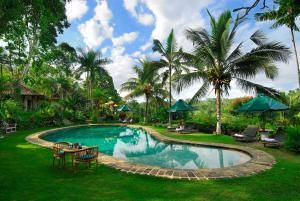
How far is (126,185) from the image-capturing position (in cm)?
554

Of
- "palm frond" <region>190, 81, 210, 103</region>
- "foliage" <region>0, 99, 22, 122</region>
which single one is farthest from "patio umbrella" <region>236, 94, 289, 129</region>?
"foliage" <region>0, 99, 22, 122</region>

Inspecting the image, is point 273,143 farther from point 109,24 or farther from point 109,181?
point 109,24

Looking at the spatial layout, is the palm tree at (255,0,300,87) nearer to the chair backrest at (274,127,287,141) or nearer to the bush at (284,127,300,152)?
the chair backrest at (274,127,287,141)

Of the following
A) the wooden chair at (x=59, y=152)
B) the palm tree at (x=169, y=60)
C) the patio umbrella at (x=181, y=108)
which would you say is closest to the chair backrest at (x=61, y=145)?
the wooden chair at (x=59, y=152)

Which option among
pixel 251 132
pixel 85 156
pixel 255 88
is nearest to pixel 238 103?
pixel 255 88

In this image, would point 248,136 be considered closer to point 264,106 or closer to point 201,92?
point 264,106

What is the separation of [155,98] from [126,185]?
68.2 ft

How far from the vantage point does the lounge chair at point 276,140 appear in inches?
388

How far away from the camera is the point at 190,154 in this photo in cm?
1059

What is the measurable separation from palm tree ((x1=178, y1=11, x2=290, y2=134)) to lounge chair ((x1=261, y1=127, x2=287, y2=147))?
137 inches

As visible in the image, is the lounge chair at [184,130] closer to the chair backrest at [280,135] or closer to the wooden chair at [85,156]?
the chair backrest at [280,135]

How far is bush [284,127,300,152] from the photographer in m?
8.63

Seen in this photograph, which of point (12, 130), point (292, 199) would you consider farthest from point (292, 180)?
point (12, 130)

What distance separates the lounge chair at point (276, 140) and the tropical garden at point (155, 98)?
0.28 metres
